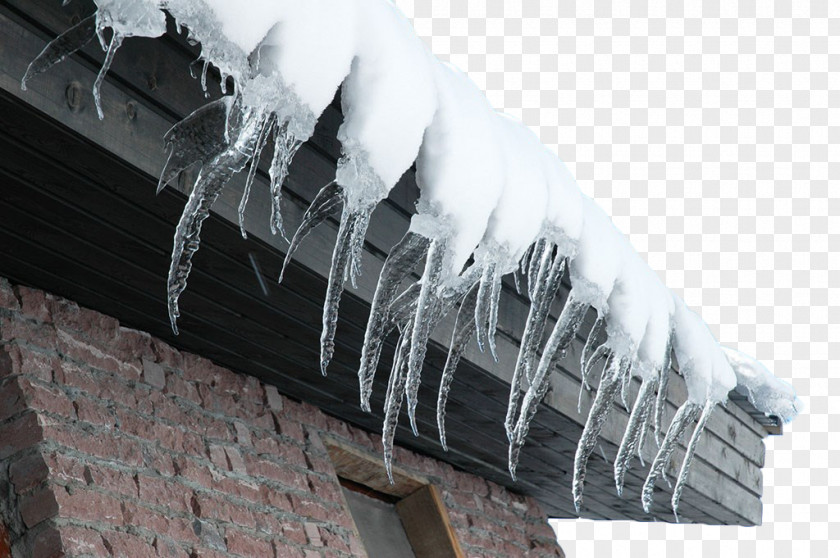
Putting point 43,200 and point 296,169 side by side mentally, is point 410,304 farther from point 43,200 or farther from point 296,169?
point 43,200

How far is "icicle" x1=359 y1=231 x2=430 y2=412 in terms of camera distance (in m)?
2.01

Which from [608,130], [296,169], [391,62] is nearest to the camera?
[391,62]

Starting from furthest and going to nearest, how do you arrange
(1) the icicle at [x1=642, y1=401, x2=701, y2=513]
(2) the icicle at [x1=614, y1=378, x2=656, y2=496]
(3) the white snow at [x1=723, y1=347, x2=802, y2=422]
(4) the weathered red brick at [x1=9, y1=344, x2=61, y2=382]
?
(3) the white snow at [x1=723, y1=347, x2=802, y2=422] < (1) the icicle at [x1=642, y1=401, x2=701, y2=513] < (2) the icicle at [x1=614, y1=378, x2=656, y2=496] < (4) the weathered red brick at [x1=9, y1=344, x2=61, y2=382]

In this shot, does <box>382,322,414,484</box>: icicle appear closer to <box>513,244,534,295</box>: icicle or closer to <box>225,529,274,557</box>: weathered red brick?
<box>513,244,534,295</box>: icicle

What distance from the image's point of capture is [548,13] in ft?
88.0

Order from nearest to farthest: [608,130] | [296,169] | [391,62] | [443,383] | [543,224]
A: [391,62] < [296,169] < [543,224] < [443,383] < [608,130]

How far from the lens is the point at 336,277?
6.32 feet

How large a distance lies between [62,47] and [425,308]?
918 mm

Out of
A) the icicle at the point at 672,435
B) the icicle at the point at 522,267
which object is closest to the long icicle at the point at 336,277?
the icicle at the point at 522,267

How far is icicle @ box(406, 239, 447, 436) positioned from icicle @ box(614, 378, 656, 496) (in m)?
0.94

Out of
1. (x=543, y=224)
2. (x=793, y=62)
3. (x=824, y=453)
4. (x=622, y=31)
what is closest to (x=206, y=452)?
(x=543, y=224)

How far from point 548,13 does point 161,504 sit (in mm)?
26210

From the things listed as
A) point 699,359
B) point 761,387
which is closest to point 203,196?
point 699,359

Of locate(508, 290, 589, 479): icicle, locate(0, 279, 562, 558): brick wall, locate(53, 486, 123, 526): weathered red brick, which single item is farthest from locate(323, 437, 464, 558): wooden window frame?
locate(53, 486, 123, 526): weathered red brick
